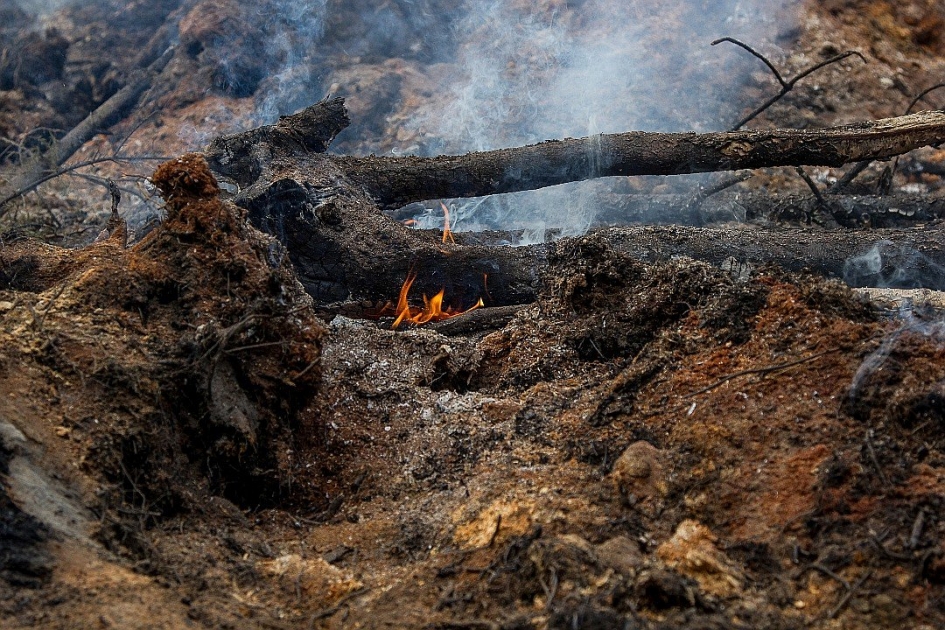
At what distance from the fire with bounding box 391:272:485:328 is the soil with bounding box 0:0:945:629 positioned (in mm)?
628

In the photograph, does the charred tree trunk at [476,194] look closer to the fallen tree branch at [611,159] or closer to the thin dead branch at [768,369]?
the fallen tree branch at [611,159]

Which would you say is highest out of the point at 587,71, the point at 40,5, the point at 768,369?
the point at 768,369

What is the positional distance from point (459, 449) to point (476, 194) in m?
2.61

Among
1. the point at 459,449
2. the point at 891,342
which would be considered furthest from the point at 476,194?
the point at 891,342

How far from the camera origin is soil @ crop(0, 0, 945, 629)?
8.34 feet

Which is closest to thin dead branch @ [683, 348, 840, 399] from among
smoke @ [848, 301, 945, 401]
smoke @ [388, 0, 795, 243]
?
smoke @ [848, 301, 945, 401]

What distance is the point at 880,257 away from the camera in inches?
215

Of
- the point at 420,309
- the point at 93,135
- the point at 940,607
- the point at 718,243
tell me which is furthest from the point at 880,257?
the point at 93,135

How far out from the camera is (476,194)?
234 inches

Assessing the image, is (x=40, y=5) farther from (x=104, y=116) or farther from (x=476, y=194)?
(x=476, y=194)

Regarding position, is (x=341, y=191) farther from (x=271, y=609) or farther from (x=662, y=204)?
(x=271, y=609)

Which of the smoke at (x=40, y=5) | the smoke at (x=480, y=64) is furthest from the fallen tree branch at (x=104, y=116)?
the smoke at (x=40, y=5)

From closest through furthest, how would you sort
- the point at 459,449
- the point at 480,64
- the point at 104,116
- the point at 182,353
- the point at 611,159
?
the point at 182,353, the point at 459,449, the point at 611,159, the point at 480,64, the point at 104,116

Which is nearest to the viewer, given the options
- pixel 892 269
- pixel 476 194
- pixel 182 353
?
pixel 182 353
